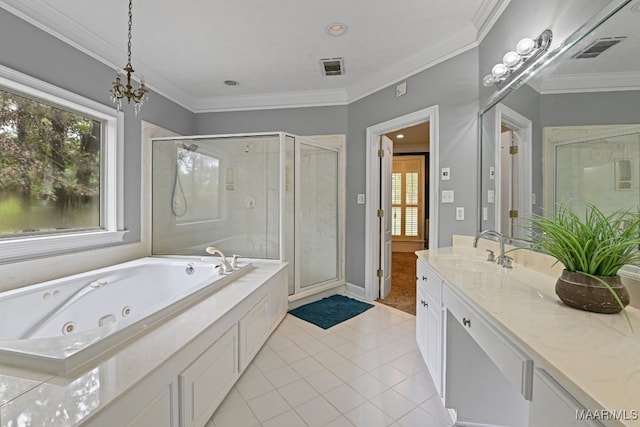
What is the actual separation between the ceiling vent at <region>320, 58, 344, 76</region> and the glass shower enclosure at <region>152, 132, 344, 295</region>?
2.46 feet

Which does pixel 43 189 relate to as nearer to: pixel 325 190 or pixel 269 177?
pixel 269 177

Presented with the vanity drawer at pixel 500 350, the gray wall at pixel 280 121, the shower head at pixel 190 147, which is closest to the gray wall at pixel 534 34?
the vanity drawer at pixel 500 350

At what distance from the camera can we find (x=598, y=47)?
1.12 metres

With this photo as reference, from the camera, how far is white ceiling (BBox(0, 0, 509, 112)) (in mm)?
1924

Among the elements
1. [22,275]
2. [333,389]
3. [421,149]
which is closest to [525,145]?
[333,389]

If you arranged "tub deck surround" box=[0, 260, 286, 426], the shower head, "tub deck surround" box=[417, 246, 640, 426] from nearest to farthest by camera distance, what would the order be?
"tub deck surround" box=[417, 246, 640, 426] < "tub deck surround" box=[0, 260, 286, 426] < the shower head

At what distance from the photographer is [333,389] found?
5.55ft

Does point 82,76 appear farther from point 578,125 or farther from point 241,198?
point 578,125

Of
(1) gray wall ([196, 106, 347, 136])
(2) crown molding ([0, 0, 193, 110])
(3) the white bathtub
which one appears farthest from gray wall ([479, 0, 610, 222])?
(2) crown molding ([0, 0, 193, 110])

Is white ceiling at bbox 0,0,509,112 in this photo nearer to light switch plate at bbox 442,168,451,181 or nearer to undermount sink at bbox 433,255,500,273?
light switch plate at bbox 442,168,451,181

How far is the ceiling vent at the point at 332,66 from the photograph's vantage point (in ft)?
8.81

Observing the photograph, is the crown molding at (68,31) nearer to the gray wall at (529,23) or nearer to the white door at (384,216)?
the white door at (384,216)

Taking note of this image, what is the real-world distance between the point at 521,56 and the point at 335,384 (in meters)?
2.27

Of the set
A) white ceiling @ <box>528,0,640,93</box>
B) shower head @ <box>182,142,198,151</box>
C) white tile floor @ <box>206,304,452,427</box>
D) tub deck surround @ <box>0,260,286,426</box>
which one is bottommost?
white tile floor @ <box>206,304,452,427</box>
